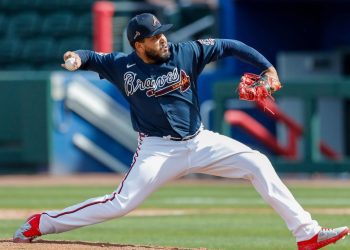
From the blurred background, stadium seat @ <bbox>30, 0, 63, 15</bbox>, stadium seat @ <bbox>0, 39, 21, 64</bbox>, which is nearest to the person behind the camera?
the blurred background

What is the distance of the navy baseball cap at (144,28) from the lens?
281 inches

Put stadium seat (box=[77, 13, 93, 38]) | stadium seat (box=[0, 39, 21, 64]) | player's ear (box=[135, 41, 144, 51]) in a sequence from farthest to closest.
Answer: stadium seat (box=[0, 39, 21, 64]), stadium seat (box=[77, 13, 93, 38]), player's ear (box=[135, 41, 144, 51])

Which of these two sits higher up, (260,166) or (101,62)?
(101,62)

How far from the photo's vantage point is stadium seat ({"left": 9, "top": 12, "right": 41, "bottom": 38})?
21.6 metres

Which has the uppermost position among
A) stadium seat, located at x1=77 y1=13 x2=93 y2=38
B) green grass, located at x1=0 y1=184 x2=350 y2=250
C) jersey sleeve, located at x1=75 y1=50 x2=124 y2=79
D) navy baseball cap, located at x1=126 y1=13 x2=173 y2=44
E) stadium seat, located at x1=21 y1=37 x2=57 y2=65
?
navy baseball cap, located at x1=126 y1=13 x2=173 y2=44

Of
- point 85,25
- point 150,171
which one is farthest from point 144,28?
point 85,25

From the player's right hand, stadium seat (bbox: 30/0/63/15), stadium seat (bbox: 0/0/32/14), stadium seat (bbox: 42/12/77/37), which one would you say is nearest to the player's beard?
the player's right hand

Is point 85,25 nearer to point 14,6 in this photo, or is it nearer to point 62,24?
point 62,24

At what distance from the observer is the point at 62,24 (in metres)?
21.3

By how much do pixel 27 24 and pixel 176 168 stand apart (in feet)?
49.1

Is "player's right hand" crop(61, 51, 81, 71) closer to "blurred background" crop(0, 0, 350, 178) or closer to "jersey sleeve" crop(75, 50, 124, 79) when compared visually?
"jersey sleeve" crop(75, 50, 124, 79)

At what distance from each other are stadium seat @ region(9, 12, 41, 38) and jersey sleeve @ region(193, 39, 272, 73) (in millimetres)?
14674

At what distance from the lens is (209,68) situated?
19250 millimetres

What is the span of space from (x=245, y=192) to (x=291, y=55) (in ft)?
15.6
